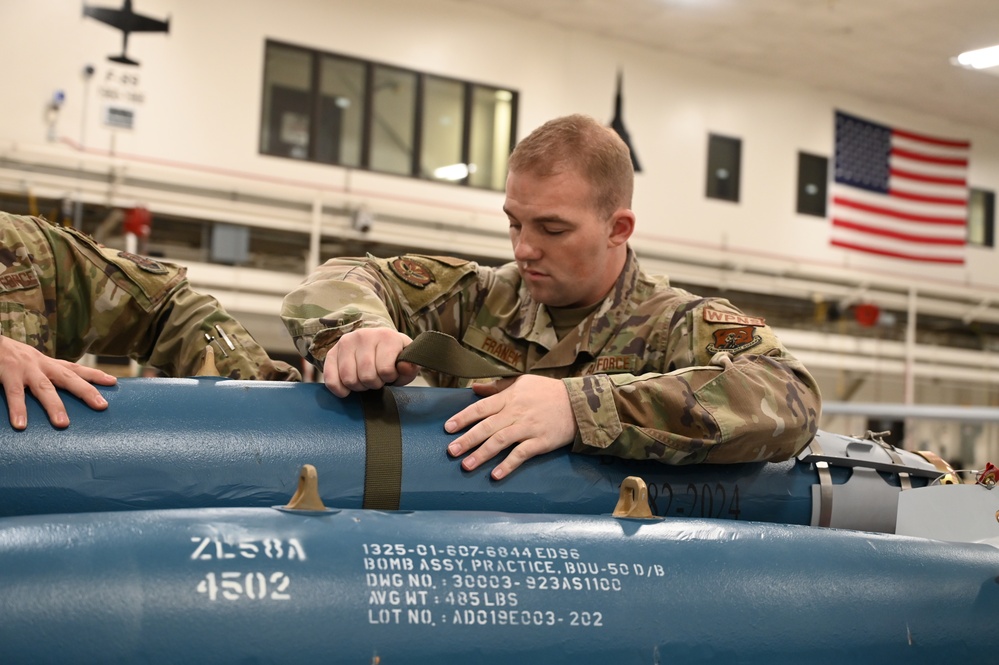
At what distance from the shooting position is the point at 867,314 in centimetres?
889

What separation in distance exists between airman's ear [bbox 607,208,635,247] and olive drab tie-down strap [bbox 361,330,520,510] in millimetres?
569

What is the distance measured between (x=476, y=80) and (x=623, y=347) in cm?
640

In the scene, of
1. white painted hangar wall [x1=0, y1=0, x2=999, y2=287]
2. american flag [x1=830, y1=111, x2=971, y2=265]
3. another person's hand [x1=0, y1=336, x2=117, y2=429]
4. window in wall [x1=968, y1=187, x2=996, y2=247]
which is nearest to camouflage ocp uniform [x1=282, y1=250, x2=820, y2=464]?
another person's hand [x1=0, y1=336, x2=117, y2=429]

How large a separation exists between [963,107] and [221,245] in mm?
7202

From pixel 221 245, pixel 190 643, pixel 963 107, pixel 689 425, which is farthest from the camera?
pixel 963 107

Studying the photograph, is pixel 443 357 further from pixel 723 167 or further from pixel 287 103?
pixel 723 167

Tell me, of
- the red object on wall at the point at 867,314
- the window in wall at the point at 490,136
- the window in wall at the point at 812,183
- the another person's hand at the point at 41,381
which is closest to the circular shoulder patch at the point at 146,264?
the another person's hand at the point at 41,381

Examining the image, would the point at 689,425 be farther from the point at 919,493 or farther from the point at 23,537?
the point at 23,537

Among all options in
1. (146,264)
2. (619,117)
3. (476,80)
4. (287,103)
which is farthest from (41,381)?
(619,117)

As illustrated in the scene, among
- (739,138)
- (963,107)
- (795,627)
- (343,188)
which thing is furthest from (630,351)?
(963,107)

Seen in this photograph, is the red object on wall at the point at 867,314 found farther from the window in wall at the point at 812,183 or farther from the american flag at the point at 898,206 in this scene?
the window in wall at the point at 812,183

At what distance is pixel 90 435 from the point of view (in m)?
1.27

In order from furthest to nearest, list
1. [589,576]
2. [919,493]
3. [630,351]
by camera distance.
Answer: [630,351] → [919,493] → [589,576]

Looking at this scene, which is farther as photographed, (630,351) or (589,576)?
(630,351)
